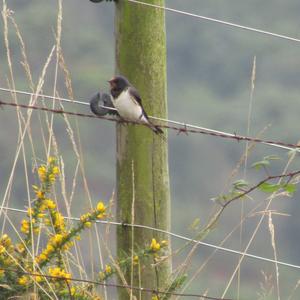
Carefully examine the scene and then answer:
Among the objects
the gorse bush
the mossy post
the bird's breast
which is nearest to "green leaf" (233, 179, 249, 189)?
the gorse bush

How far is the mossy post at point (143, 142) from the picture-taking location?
6.28 metres

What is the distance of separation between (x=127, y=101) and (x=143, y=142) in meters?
0.24

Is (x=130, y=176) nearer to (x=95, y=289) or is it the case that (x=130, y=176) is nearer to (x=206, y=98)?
(x=95, y=289)

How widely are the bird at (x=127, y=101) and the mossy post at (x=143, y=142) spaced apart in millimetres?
37

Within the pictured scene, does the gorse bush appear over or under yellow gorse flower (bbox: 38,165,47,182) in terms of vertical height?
under

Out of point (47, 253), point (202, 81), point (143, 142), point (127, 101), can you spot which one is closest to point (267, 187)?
point (47, 253)

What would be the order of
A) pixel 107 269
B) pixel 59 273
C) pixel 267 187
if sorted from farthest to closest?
pixel 107 269, pixel 59 273, pixel 267 187

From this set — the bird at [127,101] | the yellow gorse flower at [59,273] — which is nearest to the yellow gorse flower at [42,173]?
the yellow gorse flower at [59,273]

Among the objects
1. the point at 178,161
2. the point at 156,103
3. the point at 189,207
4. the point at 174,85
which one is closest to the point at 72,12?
the point at 174,85

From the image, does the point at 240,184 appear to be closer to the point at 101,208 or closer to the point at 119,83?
the point at 101,208

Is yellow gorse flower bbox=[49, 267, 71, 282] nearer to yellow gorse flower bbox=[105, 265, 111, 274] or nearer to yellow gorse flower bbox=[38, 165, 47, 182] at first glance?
yellow gorse flower bbox=[105, 265, 111, 274]

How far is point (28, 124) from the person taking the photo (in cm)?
584

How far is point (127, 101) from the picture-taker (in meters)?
6.44

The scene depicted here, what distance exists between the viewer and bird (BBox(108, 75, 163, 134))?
625 cm
